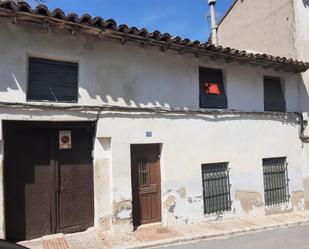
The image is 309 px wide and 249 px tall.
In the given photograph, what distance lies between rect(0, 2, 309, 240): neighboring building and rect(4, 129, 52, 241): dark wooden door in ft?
0.07

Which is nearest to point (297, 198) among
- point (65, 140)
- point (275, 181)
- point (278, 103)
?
point (275, 181)

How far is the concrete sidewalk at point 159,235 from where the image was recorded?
678 cm

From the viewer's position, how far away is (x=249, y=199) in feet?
31.7

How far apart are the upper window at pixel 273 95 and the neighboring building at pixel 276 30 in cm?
84

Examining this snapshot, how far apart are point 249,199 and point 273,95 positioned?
142 inches

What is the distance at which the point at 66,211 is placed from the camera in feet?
24.3

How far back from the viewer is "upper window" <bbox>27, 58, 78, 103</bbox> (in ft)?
22.6

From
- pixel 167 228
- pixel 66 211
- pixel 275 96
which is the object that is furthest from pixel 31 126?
pixel 275 96

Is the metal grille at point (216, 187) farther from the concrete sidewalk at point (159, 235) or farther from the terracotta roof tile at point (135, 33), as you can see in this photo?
the terracotta roof tile at point (135, 33)

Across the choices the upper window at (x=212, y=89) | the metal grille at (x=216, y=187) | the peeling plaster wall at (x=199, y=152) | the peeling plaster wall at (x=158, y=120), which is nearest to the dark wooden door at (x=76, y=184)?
the peeling plaster wall at (x=158, y=120)

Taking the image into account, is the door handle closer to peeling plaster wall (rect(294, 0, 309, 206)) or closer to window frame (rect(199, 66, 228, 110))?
window frame (rect(199, 66, 228, 110))

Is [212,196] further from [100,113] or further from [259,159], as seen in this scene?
[100,113]

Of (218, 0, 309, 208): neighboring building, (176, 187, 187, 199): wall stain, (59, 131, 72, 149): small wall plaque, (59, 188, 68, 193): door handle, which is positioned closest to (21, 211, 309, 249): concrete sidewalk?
(176, 187, 187, 199): wall stain

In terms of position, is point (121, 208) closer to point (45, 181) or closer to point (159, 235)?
point (159, 235)
